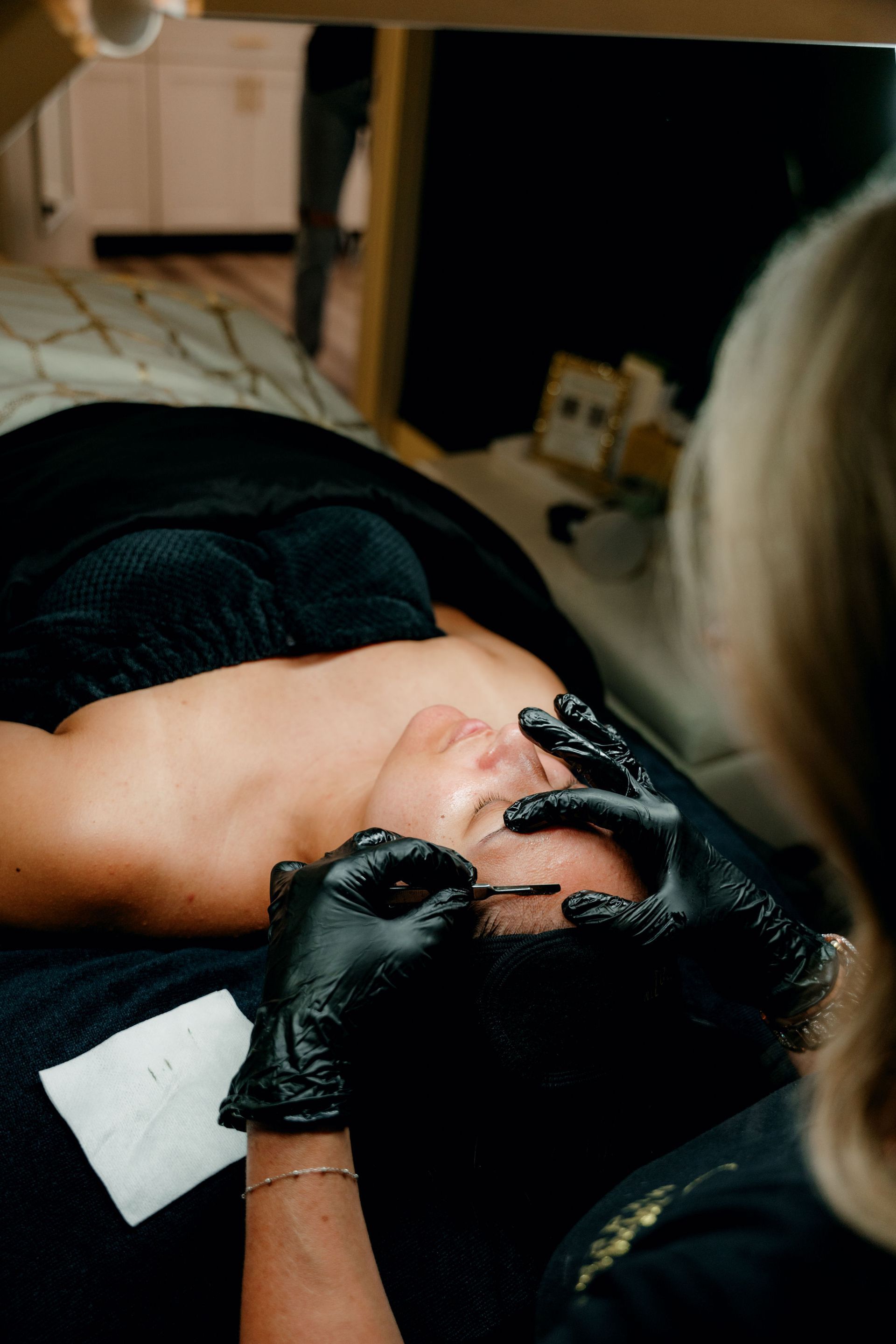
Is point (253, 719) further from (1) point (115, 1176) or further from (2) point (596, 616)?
(2) point (596, 616)

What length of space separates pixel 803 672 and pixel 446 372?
324 cm

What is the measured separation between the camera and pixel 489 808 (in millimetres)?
1124

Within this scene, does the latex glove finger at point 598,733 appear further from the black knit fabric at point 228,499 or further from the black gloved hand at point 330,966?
the black knit fabric at point 228,499

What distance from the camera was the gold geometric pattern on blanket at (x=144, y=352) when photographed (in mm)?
1905

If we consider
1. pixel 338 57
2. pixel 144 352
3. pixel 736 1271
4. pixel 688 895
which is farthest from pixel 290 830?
pixel 338 57

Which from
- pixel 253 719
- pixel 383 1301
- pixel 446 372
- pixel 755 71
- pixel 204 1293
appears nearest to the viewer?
pixel 383 1301

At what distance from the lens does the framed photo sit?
2617 millimetres

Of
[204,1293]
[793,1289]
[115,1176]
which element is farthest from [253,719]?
[793,1289]

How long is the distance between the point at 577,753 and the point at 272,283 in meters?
5.22

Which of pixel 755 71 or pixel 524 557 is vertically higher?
pixel 755 71

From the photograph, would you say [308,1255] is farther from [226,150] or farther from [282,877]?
[226,150]

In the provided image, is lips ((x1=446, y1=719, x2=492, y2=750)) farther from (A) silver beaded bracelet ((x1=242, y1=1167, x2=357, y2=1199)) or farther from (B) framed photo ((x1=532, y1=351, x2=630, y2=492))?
(B) framed photo ((x1=532, y1=351, x2=630, y2=492))

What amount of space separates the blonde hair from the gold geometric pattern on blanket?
160cm

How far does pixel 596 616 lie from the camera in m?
2.19
